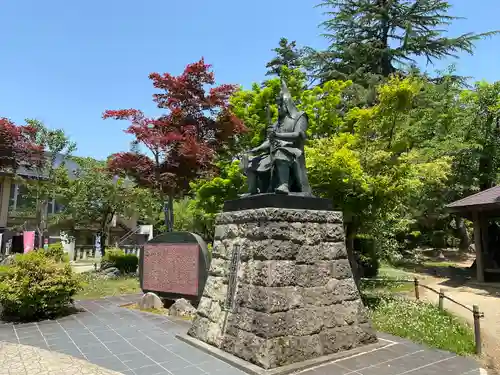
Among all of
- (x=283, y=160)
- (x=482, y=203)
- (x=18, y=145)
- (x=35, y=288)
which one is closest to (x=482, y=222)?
(x=482, y=203)

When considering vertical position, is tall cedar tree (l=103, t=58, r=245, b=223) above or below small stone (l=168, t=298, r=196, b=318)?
above

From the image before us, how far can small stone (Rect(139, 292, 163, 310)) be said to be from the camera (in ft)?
26.9

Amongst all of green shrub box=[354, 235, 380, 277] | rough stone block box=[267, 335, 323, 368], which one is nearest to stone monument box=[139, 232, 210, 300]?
rough stone block box=[267, 335, 323, 368]

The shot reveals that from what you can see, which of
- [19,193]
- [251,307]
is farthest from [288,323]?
[19,193]

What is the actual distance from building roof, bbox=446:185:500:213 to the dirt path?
9.38 feet

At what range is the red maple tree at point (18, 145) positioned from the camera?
570 inches

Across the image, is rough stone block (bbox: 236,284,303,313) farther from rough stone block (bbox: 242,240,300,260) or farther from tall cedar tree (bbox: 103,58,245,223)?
tall cedar tree (bbox: 103,58,245,223)

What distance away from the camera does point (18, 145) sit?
1488 centimetres

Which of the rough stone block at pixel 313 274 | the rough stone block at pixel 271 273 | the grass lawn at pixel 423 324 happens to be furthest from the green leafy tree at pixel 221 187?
the rough stone block at pixel 271 273

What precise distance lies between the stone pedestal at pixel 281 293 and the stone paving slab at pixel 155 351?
1.06 feet

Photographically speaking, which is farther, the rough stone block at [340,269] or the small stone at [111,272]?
the small stone at [111,272]

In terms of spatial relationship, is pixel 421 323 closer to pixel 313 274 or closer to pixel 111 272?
pixel 313 274

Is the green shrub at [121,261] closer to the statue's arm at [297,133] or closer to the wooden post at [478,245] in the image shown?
the statue's arm at [297,133]

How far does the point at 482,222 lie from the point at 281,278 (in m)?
13.1
